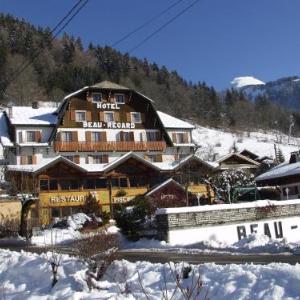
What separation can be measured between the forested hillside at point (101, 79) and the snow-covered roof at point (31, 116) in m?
41.2

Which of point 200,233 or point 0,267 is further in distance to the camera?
point 200,233

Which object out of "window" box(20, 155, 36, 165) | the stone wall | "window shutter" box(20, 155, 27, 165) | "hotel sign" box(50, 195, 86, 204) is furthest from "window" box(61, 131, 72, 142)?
the stone wall

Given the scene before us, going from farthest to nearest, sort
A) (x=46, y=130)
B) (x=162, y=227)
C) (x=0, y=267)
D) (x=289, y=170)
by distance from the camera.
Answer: (x=46, y=130)
(x=289, y=170)
(x=162, y=227)
(x=0, y=267)

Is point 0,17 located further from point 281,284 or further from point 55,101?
point 281,284

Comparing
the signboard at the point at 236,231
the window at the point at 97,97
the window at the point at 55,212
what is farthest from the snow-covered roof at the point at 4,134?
the signboard at the point at 236,231

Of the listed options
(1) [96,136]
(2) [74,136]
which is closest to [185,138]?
(1) [96,136]

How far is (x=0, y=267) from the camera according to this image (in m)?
16.3

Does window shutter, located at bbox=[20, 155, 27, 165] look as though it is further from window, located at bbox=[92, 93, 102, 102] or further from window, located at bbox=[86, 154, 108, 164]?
window, located at bbox=[92, 93, 102, 102]

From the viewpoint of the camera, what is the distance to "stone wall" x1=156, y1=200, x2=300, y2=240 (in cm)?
2612

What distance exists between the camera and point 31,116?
59281mm

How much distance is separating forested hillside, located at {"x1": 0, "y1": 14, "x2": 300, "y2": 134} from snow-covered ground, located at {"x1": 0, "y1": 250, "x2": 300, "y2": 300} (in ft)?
295

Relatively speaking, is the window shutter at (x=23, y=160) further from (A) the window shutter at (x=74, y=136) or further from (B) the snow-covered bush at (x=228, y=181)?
(B) the snow-covered bush at (x=228, y=181)

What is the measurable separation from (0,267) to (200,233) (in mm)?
12436

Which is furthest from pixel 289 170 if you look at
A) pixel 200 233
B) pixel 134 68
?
pixel 134 68
